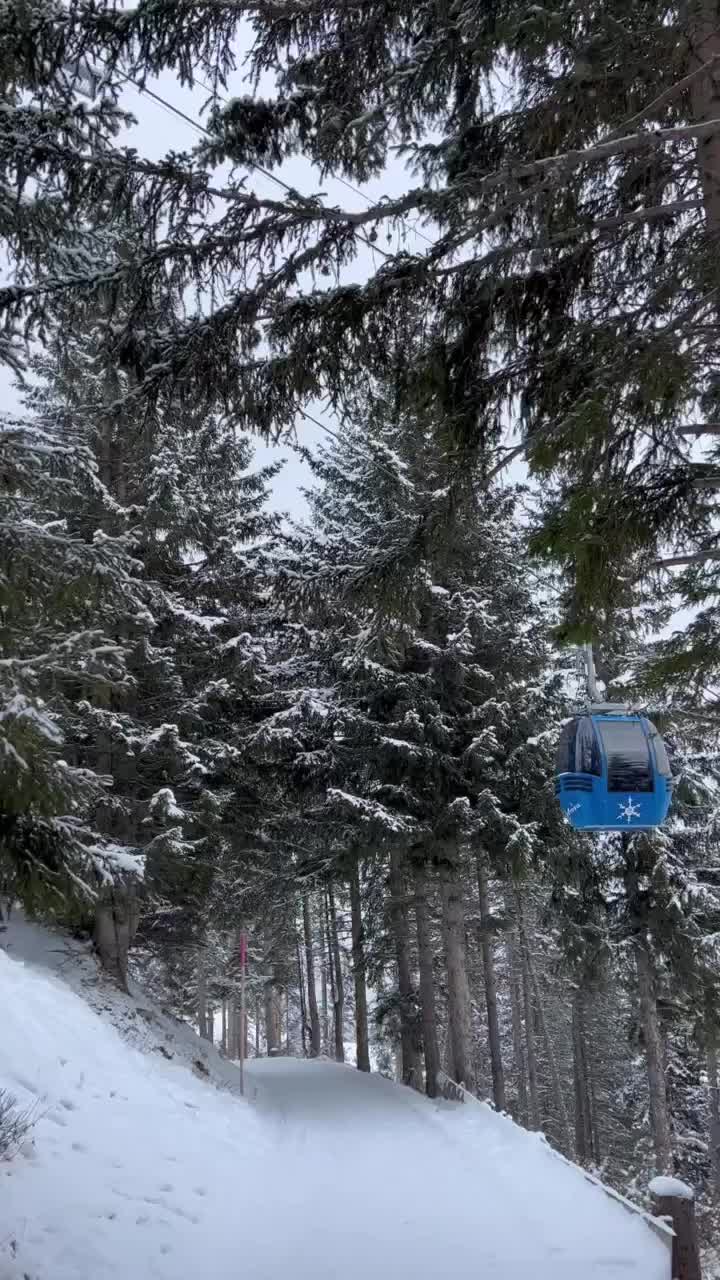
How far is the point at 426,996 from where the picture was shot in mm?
15891

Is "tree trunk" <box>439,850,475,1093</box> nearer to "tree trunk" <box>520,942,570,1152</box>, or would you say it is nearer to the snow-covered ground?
the snow-covered ground

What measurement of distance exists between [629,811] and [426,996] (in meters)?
11.0

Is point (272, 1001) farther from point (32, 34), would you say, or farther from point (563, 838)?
point (32, 34)

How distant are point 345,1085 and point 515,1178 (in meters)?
9.00

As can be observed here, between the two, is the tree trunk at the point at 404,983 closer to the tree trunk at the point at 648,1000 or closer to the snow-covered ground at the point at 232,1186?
the tree trunk at the point at 648,1000

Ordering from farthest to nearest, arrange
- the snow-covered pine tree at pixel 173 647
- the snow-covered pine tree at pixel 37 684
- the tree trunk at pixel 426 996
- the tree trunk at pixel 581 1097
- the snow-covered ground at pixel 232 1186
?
the tree trunk at pixel 581 1097 → the tree trunk at pixel 426 996 → the snow-covered pine tree at pixel 173 647 → the snow-covered ground at pixel 232 1186 → the snow-covered pine tree at pixel 37 684

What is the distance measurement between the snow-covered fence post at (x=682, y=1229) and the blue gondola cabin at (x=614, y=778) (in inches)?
94.0

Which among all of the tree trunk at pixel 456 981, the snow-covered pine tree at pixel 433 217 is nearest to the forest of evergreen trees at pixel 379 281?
the snow-covered pine tree at pixel 433 217

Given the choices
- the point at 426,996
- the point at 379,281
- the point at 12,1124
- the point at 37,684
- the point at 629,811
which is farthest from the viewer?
the point at 426,996

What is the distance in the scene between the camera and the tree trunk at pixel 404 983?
16.8m

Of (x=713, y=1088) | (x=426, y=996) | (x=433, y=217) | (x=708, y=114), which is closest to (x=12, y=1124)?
(x=433, y=217)

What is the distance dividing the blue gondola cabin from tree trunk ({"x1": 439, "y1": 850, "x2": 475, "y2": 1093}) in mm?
9049

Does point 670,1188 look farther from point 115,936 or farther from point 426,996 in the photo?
point 426,996

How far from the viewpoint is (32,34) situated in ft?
14.9
